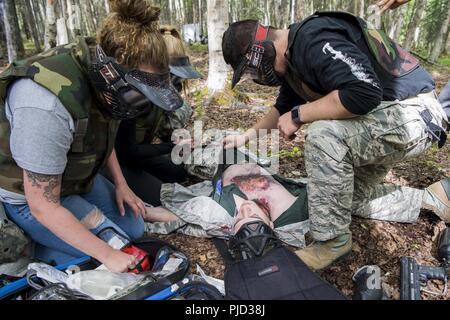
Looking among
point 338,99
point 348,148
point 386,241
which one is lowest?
point 386,241

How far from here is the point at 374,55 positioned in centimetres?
256

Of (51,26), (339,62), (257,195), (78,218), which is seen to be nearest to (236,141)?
(257,195)

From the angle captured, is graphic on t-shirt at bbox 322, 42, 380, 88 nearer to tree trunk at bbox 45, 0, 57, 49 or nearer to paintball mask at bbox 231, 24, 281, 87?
paintball mask at bbox 231, 24, 281, 87

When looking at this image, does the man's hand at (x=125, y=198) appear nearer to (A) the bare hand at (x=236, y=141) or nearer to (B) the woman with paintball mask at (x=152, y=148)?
(B) the woman with paintball mask at (x=152, y=148)

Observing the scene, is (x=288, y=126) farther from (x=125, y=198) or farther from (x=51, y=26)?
(x=51, y=26)

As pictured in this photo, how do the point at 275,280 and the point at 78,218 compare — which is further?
the point at 78,218

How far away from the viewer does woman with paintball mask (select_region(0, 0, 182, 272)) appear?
1885 millimetres

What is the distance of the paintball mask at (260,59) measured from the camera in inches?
101

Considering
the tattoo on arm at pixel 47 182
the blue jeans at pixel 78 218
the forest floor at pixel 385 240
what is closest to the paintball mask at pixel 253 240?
the forest floor at pixel 385 240

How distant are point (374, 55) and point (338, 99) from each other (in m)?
0.54

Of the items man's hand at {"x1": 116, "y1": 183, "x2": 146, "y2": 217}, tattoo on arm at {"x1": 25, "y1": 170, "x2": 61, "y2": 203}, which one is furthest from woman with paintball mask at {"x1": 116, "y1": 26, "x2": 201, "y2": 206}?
tattoo on arm at {"x1": 25, "y1": 170, "x2": 61, "y2": 203}

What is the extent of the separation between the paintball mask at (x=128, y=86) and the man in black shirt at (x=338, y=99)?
2.71ft

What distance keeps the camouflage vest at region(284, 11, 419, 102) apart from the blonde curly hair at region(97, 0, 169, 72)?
0.99 meters

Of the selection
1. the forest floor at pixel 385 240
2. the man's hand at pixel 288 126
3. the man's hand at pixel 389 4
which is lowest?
the forest floor at pixel 385 240
